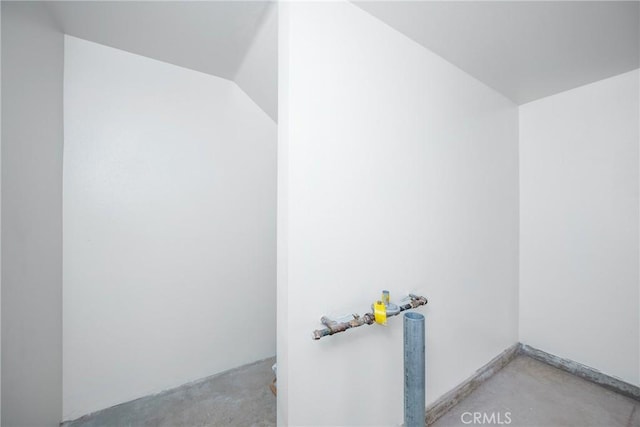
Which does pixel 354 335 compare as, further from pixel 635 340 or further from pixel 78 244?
pixel 635 340

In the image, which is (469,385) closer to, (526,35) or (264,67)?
(526,35)

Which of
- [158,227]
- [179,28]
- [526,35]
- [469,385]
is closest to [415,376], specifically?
[469,385]

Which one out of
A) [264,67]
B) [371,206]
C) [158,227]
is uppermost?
[264,67]

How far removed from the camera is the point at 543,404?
1.44 meters

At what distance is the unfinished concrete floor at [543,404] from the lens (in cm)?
133

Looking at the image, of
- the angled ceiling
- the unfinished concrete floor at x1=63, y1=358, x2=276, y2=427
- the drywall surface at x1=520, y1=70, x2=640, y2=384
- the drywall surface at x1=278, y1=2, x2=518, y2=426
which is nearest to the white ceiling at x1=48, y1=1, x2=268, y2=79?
the angled ceiling

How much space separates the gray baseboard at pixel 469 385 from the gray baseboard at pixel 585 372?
11 cm

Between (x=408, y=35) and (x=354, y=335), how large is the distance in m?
1.61

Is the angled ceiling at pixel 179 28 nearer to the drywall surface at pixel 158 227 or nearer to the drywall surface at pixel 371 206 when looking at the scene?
the drywall surface at pixel 158 227

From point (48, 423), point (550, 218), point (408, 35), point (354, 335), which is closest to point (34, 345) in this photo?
point (48, 423)

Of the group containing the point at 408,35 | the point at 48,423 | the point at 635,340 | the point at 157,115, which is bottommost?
the point at 48,423

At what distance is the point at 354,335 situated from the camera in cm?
108

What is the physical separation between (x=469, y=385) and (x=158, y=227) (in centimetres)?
238

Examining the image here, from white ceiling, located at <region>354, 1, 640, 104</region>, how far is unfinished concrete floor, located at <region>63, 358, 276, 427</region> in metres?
2.29
